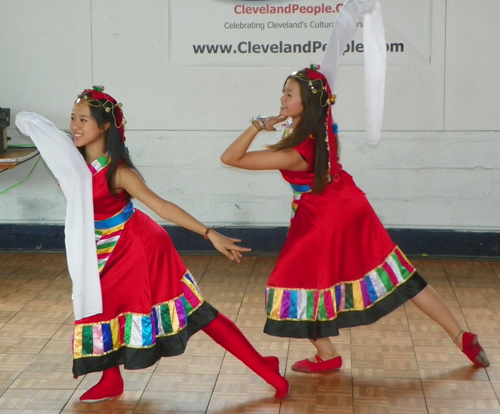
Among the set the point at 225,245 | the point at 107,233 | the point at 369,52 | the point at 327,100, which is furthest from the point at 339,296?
the point at 369,52

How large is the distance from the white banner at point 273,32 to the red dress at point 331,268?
8.25 ft

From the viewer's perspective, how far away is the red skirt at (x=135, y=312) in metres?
3.19

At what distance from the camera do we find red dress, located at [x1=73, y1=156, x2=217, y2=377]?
3.19 m

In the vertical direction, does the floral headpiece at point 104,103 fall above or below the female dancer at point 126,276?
above

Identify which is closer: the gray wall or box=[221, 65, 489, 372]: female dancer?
box=[221, 65, 489, 372]: female dancer

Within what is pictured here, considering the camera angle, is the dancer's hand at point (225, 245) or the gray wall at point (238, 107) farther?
the gray wall at point (238, 107)

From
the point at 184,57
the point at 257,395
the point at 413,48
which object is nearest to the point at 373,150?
the point at 413,48

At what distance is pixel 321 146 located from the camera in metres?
3.45

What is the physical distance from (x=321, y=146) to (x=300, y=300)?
2.16 ft

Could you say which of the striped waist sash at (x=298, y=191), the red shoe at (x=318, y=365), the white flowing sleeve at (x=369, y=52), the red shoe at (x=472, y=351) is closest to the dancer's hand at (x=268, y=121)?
the striped waist sash at (x=298, y=191)

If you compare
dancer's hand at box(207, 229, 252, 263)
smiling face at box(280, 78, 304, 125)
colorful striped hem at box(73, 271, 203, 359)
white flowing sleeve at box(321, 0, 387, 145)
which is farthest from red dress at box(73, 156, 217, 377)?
white flowing sleeve at box(321, 0, 387, 145)

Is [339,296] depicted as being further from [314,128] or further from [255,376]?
[314,128]

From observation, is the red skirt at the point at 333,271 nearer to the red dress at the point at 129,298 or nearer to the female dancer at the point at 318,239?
the female dancer at the point at 318,239

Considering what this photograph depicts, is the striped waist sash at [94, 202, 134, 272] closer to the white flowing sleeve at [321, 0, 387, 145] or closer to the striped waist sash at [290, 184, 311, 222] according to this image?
the striped waist sash at [290, 184, 311, 222]
